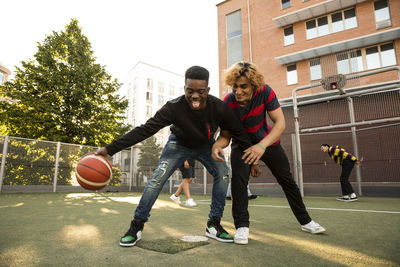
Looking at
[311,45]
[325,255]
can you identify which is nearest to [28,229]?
[325,255]

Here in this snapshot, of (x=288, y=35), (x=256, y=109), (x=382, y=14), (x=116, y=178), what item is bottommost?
(x=116, y=178)

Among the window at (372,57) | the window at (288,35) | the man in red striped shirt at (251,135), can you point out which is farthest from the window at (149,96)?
the man in red striped shirt at (251,135)

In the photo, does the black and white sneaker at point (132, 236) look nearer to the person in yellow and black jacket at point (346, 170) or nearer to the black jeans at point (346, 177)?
the person in yellow and black jacket at point (346, 170)

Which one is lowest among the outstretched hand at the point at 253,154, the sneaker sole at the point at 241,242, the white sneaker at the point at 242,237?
the sneaker sole at the point at 241,242

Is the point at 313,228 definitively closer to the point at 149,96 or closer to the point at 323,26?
the point at 323,26

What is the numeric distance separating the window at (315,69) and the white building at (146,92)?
2740 cm

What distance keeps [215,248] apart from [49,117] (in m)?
17.4

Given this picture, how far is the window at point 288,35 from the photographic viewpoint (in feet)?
66.5

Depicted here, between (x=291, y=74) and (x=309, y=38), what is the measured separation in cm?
306

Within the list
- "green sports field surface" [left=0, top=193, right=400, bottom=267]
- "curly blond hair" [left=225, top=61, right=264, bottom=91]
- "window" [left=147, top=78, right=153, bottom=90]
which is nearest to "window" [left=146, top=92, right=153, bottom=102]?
"window" [left=147, top=78, right=153, bottom=90]

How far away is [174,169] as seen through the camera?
9.80ft

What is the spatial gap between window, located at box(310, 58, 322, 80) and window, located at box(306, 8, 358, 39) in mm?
2015

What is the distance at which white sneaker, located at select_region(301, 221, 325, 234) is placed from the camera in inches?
111

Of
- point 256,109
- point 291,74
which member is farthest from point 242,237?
point 291,74
